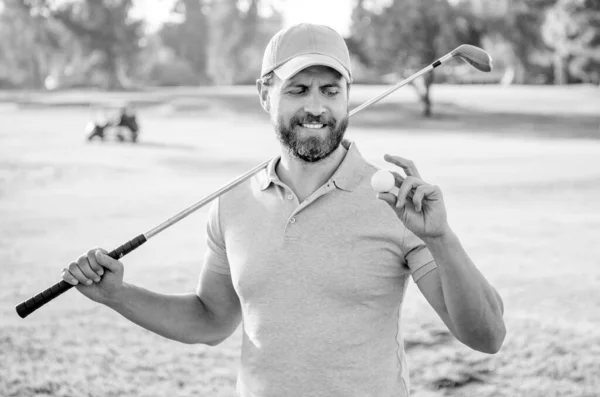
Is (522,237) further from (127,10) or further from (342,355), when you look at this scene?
(127,10)

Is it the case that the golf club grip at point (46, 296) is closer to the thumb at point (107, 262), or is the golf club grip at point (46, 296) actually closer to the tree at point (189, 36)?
the thumb at point (107, 262)

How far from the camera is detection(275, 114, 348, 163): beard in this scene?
268 centimetres

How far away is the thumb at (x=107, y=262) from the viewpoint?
110 inches

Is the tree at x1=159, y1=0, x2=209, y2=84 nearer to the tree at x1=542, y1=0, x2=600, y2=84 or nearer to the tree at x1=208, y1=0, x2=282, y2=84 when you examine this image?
the tree at x1=208, y1=0, x2=282, y2=84

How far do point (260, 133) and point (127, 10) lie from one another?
45.6 m

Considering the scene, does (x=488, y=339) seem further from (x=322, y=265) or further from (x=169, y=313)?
(x=169, y=313)

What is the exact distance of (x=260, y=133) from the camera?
113 ft

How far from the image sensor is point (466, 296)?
2.39 meters

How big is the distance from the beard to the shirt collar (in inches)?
2.7

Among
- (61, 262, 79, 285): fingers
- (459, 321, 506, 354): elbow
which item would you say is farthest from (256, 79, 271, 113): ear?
(459, 321, 506, 354): elbow

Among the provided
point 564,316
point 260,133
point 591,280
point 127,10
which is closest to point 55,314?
point 564,316

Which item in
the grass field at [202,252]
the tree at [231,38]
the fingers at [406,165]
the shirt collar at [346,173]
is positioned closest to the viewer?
the fingers at [406,165]

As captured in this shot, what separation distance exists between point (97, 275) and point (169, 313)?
34cm

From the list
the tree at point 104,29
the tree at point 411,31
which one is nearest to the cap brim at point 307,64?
the tree at point 411,31
